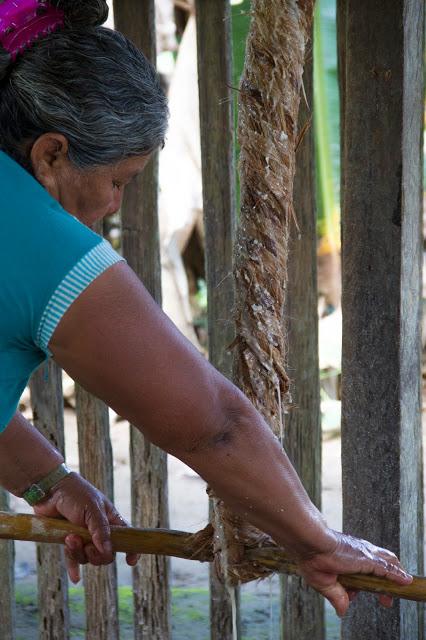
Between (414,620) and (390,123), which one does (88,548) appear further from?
(390,123)

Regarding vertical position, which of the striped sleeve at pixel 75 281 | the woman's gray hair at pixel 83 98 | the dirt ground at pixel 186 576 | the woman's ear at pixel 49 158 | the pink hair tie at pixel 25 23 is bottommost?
the dirt ground at pixel 186 576

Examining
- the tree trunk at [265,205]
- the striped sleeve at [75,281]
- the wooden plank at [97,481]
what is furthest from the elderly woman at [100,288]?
the wooden plank at [97,481]

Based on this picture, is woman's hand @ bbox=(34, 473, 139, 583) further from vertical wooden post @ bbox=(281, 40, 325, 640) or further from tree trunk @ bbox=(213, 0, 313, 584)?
vertical wooden post @ bbox=(281, 40, 325, 640)

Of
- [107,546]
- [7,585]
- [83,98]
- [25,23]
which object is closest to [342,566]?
[107,546]

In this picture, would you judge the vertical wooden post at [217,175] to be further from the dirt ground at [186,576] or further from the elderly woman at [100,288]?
the elderly woman at [100,288]

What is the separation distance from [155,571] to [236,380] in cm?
109

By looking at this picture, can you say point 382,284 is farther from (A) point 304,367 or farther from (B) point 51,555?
(B) point 51,555

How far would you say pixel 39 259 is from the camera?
1.31m

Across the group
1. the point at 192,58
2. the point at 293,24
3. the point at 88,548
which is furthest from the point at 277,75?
the point at 192,58

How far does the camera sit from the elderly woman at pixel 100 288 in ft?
4.28

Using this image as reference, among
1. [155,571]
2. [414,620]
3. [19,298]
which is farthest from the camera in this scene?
[155,571]

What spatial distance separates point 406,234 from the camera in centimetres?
196

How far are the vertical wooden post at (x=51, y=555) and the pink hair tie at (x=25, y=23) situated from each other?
1.23 metres

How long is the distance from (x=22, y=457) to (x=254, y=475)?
70 cm
